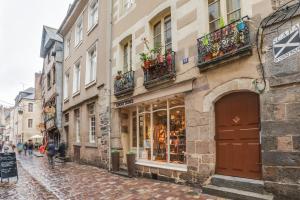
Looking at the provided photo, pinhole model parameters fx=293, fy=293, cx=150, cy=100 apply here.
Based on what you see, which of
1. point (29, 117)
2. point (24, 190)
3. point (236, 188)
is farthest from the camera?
point (29, 117)

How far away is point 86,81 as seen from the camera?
600 inches

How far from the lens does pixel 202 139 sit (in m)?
7.30

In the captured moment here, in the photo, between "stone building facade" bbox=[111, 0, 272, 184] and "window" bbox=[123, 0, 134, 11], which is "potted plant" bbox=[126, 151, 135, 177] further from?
"window" bbox=[123, 0, 134, 11]

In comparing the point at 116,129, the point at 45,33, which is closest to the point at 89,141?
the point at 116,129

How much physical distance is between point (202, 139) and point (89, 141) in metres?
8.63

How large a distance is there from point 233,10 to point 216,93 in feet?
6.59

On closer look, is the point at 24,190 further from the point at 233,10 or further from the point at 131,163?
the point at 233,10

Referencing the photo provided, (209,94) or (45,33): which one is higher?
(45,33)

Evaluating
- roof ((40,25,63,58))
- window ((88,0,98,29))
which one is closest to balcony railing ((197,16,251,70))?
window ((88,0,98,29))

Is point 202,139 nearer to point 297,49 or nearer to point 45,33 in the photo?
point 297,49

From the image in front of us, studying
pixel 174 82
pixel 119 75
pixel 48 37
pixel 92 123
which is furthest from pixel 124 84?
pixel 48 37

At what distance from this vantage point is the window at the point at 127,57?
11447 millimetres

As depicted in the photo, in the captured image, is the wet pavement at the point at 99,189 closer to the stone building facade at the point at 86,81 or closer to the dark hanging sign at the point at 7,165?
the dark hanging sign at the point at 7,165

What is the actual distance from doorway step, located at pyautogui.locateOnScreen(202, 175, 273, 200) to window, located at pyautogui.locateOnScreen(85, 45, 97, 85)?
382 inches
